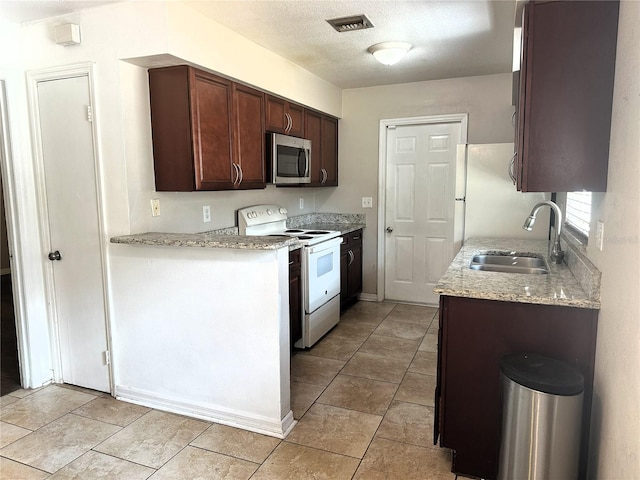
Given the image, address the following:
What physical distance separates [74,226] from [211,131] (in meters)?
1.05

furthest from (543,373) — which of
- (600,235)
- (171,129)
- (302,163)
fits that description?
(302,163)

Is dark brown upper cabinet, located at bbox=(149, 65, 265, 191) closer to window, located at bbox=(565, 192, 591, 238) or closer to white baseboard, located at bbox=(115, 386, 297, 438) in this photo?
white baseboard, located at bbox=(115, 386, 297, 438)

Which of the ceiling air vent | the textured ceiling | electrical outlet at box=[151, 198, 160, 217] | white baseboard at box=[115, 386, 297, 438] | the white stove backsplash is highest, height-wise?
the textured ceiling

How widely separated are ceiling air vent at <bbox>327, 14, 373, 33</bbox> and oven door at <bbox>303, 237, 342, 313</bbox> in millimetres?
1582

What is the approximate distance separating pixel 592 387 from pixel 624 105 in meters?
1.10

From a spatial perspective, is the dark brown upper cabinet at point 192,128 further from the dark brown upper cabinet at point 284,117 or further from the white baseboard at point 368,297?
the white baseboard at point 368,297

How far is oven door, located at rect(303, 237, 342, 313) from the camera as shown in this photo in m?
3.52

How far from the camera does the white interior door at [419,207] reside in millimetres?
4586

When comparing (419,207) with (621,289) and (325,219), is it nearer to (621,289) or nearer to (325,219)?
(325,219)

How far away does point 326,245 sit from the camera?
3.81 m

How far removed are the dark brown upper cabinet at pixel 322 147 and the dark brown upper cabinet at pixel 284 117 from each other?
0.16 m

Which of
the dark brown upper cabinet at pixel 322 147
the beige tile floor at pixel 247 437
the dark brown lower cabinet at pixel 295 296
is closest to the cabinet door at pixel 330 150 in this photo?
the dark brown upper cabinet at pixel 322 147

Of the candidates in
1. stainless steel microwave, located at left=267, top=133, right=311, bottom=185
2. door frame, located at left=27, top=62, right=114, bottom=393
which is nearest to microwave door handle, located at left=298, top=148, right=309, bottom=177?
stainless steel microwave, located at left=267, top=133, right=311, bottom=185

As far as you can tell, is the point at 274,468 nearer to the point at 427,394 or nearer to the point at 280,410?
the point at 280,410
